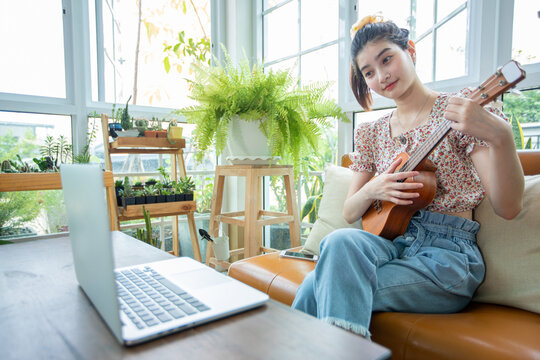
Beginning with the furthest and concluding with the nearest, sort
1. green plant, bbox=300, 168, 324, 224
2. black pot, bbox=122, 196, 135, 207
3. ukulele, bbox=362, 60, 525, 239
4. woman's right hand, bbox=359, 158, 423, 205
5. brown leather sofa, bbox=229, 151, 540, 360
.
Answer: green plant, bbox=300, 168, 324, 224 → black pot, bbox=122, 196, 135, 207 → woman's right hand, bbox=359, 158, 423, 205 → ukulele, bbox=362, 60, 525, 239 → brown leather sofa, bbox=229, 151, 540, 360

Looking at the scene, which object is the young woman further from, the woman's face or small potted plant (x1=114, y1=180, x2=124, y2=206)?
small potted plant (x1=114, y1=180, x2=124, y2=206)

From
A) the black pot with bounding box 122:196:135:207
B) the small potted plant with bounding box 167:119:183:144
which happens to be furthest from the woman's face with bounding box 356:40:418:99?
the black pot with bounding box 122:196:135:207

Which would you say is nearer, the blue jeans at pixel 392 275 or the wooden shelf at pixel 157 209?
the blue jeans at pixel 392 275

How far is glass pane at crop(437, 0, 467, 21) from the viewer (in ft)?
5.09

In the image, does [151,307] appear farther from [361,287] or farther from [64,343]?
[361,287]

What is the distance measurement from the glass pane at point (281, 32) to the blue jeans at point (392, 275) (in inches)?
70.8

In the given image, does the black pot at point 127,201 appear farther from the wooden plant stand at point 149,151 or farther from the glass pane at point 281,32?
the glass pane at point 281,32

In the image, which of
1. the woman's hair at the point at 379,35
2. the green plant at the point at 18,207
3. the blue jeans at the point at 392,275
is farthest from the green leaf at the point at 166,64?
the blue jeans at the point at 392,275

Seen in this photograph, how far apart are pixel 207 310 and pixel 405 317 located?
615mm

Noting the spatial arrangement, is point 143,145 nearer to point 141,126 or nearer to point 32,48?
point 141,126

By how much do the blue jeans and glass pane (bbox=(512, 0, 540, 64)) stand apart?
808 millimetres

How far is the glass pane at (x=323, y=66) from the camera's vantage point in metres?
2.15

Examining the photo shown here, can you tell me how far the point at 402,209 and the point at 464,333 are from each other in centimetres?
37

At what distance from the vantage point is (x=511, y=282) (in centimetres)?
96
